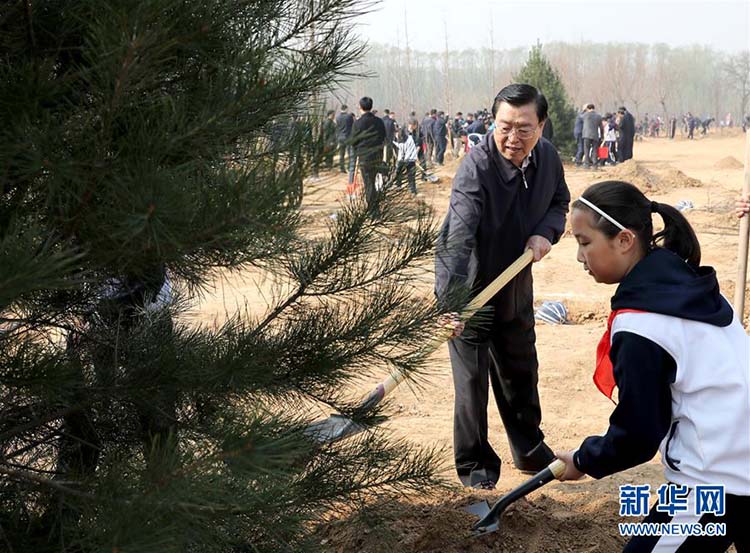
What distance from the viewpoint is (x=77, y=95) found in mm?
1665

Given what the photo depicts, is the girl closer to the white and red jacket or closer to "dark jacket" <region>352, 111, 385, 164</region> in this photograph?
the white and red jacket

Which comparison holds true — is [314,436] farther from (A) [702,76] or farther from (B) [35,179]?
(A) [702,76]

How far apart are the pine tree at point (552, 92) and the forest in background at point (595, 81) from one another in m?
16.4

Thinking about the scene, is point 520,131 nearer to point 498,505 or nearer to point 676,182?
point 498,505

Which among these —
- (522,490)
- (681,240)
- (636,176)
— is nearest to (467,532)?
(522,490)

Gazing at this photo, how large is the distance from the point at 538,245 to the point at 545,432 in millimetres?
1454

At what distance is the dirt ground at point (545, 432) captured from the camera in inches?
117

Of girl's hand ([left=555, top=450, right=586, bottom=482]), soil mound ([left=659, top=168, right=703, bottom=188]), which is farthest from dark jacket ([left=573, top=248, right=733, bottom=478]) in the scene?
soil mound ([left=659, top=168, right=703, bottom=188])

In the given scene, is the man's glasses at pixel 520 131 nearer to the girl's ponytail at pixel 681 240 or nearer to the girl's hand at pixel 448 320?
the girl's ponytail at pixel 681 240

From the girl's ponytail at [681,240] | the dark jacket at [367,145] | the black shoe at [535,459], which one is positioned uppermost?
the dark jacket at [367,145]

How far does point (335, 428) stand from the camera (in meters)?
2.41

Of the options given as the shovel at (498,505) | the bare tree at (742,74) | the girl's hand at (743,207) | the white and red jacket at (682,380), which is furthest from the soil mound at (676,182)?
the bare tree at (742,74)

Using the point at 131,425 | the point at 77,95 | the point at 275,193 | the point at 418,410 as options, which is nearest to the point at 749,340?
the point at 275,193

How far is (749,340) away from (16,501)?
184cm
